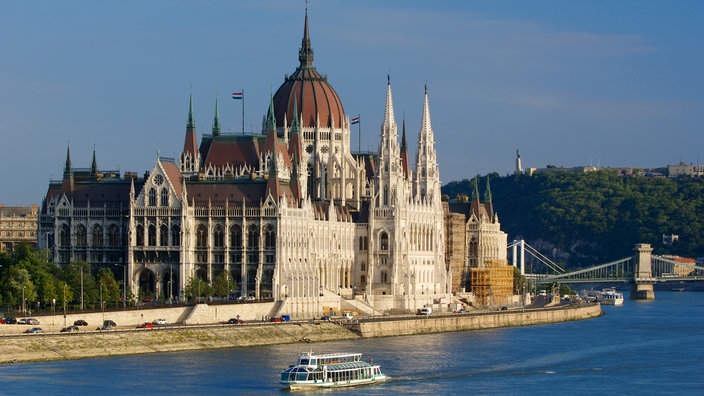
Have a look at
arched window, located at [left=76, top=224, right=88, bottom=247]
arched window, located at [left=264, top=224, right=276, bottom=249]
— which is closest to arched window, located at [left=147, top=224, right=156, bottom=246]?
arched window, located at [left=76, top=224, right=88, bottom=247]

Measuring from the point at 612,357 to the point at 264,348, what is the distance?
24887 millimetres

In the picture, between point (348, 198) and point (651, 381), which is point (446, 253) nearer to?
point (348, 198)

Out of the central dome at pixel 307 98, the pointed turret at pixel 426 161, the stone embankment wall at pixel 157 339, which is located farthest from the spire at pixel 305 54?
the stone embankment wall at pixel 157 339

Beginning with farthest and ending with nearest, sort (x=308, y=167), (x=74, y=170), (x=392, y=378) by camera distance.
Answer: (x=308, y=167) → (x=74, y=170) → (x=392, y=378)

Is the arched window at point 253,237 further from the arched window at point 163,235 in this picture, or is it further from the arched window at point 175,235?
the arched window at point 163,235

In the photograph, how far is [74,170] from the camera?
17462 centimetres

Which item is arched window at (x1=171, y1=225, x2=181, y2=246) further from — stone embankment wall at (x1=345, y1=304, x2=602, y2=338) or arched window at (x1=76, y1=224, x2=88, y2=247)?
stone embankment wall at (x1=345, y1=304, x2=602, y2=338)

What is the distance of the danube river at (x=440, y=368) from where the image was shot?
111312mm

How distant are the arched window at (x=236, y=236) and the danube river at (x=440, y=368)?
59.5 ft

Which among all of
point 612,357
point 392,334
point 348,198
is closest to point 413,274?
point 348,198

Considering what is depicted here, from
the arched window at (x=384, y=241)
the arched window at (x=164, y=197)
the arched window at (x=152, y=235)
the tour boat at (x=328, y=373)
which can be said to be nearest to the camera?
the tour boat at (x=328, y=373)

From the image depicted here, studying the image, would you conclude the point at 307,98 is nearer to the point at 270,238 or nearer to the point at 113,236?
the point at 113,236

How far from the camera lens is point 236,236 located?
534 ft

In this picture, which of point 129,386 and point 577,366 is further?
point 577,366
